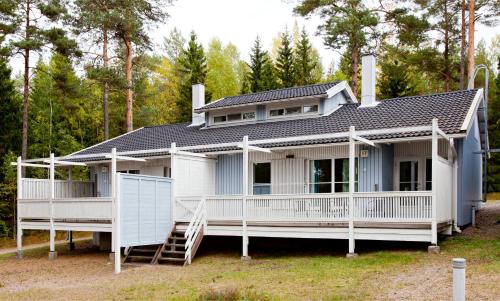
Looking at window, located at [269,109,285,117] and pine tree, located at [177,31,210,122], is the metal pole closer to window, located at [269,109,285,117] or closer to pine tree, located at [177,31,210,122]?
window, located at [269,109,285,117]

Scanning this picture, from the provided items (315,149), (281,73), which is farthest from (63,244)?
(281,73)

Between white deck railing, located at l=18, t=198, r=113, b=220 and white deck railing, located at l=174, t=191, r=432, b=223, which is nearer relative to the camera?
white deck railing, located at l=174, t=191, r=432, b=223

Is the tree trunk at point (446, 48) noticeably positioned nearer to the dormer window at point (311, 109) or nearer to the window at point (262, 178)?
the dormer window at point (311, 109)

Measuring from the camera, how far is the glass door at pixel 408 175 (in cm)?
1736

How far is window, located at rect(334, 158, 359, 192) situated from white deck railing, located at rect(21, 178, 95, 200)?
1181 centimetres

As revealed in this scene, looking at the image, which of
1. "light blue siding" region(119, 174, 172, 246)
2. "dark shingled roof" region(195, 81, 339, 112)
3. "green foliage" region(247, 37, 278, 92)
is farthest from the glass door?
"green foliage" region(247, 37, 278, 92)

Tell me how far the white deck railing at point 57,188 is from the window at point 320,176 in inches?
430

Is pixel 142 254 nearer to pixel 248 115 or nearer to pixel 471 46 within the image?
→ pixel 248 115

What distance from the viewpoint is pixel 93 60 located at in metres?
31.1

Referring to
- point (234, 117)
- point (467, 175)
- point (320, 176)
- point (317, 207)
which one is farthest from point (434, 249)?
point (234, 117)

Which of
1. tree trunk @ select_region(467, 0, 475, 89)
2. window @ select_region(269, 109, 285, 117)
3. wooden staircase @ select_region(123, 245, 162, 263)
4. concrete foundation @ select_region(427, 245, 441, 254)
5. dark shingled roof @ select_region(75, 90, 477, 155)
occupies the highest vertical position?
tree trunk @ select_region(467, 0, 475, 89)

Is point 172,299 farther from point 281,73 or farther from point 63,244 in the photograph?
point 281,73

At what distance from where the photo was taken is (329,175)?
17688mm

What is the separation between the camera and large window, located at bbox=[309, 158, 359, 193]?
17.3 metres
